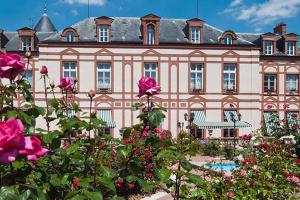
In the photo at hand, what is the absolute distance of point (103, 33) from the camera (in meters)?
23.0

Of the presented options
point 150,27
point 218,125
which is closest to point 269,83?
point 218,125

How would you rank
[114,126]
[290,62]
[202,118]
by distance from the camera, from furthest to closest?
1. [290,62]
2. [202,118]
3. [114,126]

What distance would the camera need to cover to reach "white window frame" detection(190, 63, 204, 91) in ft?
76.6

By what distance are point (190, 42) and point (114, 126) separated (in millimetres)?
7246

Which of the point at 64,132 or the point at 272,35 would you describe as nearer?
the point at 64,132

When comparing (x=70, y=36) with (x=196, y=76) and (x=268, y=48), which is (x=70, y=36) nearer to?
(x=196, y=76)

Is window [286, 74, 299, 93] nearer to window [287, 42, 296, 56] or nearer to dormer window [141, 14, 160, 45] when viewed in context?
window [287, 42, 296, 56]

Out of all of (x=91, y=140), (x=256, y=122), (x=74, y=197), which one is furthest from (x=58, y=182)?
(x=256, y=122)

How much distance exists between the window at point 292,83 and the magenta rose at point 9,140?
82.9 feet

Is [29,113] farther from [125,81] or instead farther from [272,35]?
[272,35]

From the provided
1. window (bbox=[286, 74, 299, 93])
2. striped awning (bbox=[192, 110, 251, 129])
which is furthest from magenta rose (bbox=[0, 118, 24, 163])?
window (bbox=[286, 74, 299, 93])

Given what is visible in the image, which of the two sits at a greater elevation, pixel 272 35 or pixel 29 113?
pixel 272 35

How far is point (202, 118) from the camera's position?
2306 centimetres

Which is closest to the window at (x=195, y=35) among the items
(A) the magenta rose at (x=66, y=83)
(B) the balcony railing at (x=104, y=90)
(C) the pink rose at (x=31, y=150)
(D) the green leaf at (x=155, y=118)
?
(B) the balcony railing at (x=104, y=90)
